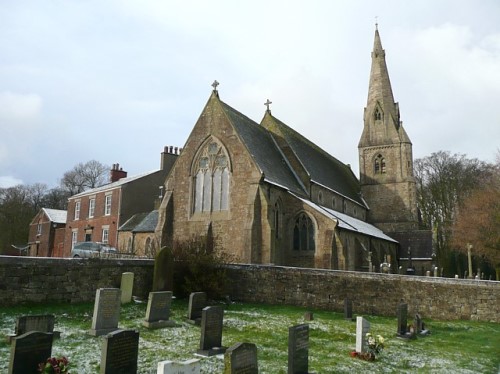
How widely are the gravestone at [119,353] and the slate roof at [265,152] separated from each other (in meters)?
17.0

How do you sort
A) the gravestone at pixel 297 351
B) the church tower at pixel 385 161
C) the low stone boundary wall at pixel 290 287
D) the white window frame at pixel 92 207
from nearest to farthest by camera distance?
the gravestone at pixel 297 351 → the low stone boundary wall at pixel 290 287 → the white window frame at pixel 92 207 → the church tower at pixel 385 161

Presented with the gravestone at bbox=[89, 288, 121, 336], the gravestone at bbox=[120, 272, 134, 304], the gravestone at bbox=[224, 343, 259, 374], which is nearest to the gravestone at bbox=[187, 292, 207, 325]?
the gravestone at bbox=[89, 288, 121, 336]

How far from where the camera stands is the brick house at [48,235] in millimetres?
43219

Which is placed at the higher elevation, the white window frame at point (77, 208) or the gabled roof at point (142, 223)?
the white window frame at point (77, 208)

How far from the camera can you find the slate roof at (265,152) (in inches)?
993

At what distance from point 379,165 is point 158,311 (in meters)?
36.0

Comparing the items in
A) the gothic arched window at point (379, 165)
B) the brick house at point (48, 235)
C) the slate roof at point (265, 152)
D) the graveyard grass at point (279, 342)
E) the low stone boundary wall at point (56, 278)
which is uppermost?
the gothic arched window at point (379, 165)

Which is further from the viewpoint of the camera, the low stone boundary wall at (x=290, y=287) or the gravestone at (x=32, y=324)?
the low stone boundary wall at (x=290, y=287)

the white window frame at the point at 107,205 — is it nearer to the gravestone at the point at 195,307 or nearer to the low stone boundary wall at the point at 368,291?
the low stone boundary wall at the point at 368,291

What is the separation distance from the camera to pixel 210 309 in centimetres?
1004

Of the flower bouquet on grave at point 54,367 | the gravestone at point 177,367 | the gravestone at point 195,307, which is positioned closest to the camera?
the gravestone at point 177,367

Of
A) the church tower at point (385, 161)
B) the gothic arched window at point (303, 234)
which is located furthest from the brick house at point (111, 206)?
the church tower at point (385, 161)

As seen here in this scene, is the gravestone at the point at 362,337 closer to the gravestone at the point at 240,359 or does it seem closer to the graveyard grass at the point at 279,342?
the graveyard grass at the point at 279,342

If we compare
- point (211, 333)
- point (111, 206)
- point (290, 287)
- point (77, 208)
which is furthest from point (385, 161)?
point (211, 333)
